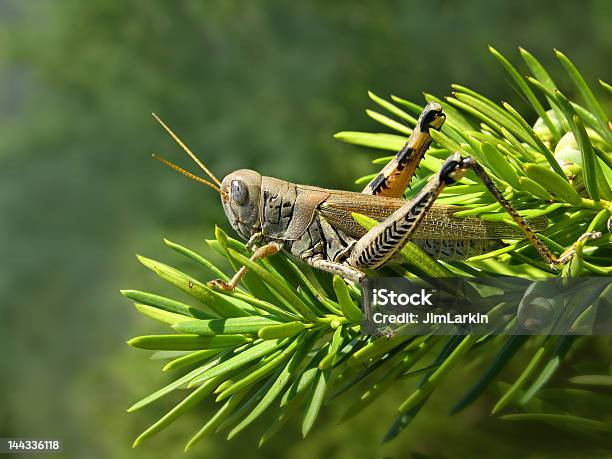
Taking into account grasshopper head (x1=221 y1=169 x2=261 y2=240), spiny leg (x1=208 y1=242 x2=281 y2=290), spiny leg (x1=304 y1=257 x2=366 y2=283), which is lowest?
spiny leg (x1=304 y1=257 x2=366 y2=283)

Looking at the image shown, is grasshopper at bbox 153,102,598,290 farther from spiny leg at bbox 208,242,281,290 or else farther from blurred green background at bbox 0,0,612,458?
blurred green background at bbox 0,0,612,458

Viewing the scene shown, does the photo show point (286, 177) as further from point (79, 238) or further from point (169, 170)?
point (79, 238)

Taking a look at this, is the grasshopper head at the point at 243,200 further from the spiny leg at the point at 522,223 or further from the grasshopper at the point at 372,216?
the spiny leg at the point at 522,223

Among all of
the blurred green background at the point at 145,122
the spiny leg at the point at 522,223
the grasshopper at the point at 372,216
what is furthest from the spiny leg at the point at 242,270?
the blurred green background at the point at 145,122

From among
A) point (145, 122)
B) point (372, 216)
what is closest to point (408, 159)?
point (372, 216)

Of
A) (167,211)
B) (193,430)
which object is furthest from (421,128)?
(167,211)

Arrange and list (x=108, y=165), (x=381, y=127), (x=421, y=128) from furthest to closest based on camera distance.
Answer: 1. (x=108, y=165)
2. (x=381, y=127)
3. (x=421, y=128)

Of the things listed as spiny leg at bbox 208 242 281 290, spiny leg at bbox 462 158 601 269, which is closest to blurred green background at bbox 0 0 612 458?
spiny leg at bbox 208 242 281 290
